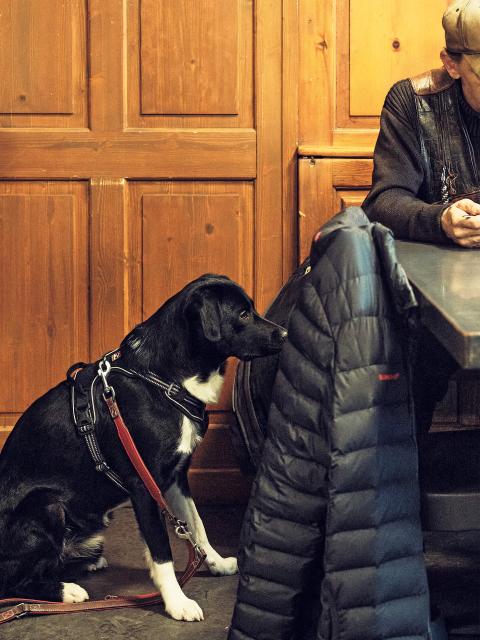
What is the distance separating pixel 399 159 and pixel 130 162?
928 millimetres

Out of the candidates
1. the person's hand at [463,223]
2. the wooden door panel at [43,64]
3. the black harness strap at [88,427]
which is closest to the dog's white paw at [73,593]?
the black harness strap at [88,427]

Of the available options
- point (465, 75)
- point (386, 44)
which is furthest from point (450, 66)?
point (386, 44)

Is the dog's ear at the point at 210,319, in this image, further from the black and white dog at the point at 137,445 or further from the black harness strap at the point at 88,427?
the black harness strap at the point at 88,427

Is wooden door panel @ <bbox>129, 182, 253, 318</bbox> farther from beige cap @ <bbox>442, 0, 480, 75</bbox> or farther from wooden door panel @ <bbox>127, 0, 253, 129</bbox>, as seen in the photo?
beige cap @ <bbox>442, 0, 480, 75</bbox>

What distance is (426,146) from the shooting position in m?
2.81

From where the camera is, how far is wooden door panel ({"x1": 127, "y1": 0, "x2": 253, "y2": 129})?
10.6 ft

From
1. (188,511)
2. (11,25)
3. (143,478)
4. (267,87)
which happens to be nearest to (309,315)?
(143,478)

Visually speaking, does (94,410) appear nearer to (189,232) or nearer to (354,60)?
(189,232)

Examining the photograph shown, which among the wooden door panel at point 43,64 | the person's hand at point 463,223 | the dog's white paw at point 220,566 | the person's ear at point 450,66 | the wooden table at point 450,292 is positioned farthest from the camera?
the wooden door panel at point 43,64

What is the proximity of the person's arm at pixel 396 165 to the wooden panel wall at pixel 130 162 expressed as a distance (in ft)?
1.54

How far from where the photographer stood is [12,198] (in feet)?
10.7

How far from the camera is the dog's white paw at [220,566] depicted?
111 inches

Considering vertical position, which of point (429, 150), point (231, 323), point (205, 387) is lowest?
point (205, 387)

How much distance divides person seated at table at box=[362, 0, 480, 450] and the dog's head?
41cm
